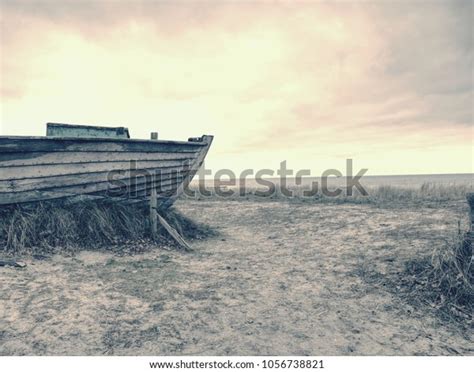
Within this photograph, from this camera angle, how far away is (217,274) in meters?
5.61

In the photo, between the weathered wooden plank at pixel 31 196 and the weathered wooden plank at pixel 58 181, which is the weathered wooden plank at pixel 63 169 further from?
the weathered wooden plank at pixel 31 196

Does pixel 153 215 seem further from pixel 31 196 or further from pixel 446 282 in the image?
pixel 446 282

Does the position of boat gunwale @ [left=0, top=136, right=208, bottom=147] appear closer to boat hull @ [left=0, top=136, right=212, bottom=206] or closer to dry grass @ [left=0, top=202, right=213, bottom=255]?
boat hull @ [left=0, top=136, right=212, bottom=206]

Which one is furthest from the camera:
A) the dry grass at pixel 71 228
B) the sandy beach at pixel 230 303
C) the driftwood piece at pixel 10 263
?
the dry grass at pixel 71 228

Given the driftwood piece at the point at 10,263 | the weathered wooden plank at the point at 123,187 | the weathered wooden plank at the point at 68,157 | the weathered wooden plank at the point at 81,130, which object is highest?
the weathered wooden plank at the point at 81,130

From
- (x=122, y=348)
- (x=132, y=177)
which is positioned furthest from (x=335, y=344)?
(x=132, y=177)

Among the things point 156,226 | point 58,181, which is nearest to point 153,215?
point 156,226

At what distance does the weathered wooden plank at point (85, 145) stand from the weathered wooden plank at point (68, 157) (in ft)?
0.28

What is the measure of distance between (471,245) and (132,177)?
261 inches

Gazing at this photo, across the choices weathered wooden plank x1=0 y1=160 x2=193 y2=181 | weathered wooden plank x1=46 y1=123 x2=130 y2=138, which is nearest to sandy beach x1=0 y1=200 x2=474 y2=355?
weathered wooden plank x1=0 y1=160 x2=193 y2=181

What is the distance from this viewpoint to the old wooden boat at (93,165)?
6188mm

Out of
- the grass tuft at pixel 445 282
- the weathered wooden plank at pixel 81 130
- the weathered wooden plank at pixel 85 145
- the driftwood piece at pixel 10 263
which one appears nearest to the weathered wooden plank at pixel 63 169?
the weathered wooden plank at pixel 85 145

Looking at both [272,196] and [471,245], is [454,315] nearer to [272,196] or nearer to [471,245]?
[471,245]

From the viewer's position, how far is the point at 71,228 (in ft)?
21.4
